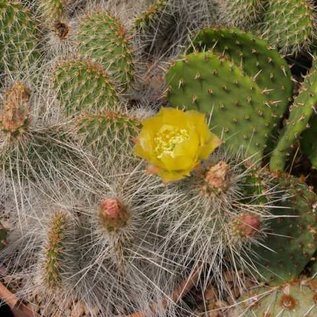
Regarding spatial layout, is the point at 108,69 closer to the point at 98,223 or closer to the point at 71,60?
the point at 71,60

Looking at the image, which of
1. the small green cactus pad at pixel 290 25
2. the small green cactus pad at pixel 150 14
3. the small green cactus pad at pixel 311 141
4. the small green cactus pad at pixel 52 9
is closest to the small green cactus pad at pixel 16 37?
the small green cactus pad at pixel 52 9

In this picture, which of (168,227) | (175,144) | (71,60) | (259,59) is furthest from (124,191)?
(259,59)

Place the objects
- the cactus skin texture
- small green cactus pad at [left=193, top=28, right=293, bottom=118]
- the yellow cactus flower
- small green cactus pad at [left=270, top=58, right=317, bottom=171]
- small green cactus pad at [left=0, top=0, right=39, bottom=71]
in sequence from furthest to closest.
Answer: small green cactus pad at [left=0, top=0, right=39, bottom=71] < small green cactus pad at [left=193, top=28, right=293, bottom=118] < small green cactus pad at [left=270, top=58, right=317, bottom=171] < the cactus skin texture < the yellow cactus flower

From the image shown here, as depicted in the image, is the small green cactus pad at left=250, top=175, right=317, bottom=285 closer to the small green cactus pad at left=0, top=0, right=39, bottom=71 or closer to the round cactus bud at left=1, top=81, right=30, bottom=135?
the round cactus bud at left=1, top=81, right=30, bottom=135

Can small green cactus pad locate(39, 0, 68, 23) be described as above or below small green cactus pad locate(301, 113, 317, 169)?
above

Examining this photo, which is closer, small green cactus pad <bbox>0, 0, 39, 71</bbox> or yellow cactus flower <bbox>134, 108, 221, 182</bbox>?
yellow cactus flower <bbox>134, 108, 221, 182</bbox>

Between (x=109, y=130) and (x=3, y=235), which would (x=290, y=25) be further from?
(x=3, y=235)

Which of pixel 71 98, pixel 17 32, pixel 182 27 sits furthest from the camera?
pixel 182 27

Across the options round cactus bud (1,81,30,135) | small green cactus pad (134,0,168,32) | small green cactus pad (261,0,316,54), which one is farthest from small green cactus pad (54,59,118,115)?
small green cactus pad (261,0,316,54)
